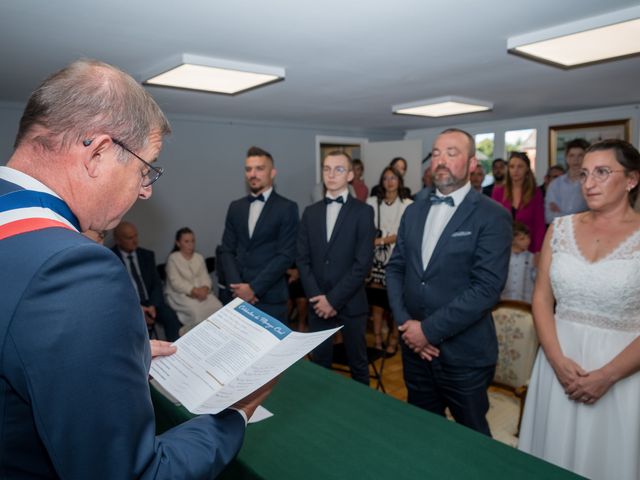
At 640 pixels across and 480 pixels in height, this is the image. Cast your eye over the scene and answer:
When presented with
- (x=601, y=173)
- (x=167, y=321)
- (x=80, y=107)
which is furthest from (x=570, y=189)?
(x=80, y=107)

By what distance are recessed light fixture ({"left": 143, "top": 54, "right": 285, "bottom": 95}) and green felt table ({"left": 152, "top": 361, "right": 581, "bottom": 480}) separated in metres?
2.44

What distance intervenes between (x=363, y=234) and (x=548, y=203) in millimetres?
2818

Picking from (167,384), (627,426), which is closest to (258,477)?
(167,384)

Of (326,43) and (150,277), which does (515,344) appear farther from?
(150,277)

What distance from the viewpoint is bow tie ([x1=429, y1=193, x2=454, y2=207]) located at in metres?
2.16

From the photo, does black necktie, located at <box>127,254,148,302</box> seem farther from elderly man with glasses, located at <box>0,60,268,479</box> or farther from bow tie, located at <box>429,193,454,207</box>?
elderly man with glasses, located at <box>0,60,268,479</box>

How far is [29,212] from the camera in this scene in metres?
0.63

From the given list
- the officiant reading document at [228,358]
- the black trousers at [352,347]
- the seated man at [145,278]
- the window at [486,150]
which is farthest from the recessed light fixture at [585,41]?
the window at [486,150]

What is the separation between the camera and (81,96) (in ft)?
2.23

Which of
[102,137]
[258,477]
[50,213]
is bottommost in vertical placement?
[258,477]

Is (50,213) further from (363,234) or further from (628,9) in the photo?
(628,9)

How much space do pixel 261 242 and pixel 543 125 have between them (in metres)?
5.58

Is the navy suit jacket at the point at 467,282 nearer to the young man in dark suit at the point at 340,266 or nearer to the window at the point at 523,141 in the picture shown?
the young man in dark suit at the point at 340,266

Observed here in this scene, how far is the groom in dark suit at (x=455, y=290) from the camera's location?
78.4 inches
